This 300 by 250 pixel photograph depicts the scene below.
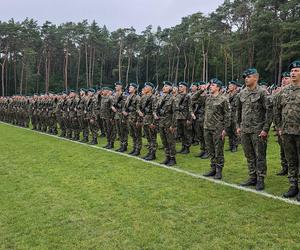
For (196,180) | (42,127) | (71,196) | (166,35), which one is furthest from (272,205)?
(166,35)

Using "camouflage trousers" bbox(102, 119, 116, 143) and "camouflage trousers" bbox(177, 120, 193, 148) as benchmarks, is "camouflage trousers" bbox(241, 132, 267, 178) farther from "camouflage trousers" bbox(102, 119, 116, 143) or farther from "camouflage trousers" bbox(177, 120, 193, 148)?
"camouflage trousers" bbox(102, 119, 116, 143)

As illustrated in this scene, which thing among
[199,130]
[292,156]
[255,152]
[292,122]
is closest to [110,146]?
[199,130]

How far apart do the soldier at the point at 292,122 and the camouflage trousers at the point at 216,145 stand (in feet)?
5.14

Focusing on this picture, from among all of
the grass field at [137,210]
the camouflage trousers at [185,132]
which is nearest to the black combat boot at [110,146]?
the camouflage trousers at [185,132]

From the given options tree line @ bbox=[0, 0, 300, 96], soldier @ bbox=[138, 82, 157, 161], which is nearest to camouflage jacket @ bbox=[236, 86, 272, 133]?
soldier @ bbox=[138, 82, 157, 161]

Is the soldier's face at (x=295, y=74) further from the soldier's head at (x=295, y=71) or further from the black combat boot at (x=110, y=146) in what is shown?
the black combat boot at (x=110, y=146)

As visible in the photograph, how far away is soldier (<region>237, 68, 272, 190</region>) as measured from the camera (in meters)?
7.04

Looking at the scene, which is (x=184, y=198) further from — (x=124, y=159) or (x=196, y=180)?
(x=124, y=159)

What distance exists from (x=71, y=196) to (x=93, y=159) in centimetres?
405

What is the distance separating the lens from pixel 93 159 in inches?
429

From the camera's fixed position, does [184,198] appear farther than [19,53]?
No

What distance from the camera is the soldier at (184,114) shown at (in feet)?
39.3

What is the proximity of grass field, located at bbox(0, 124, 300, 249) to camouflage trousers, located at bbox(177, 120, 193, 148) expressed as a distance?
2351 mm

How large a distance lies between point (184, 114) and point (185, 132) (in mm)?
524
